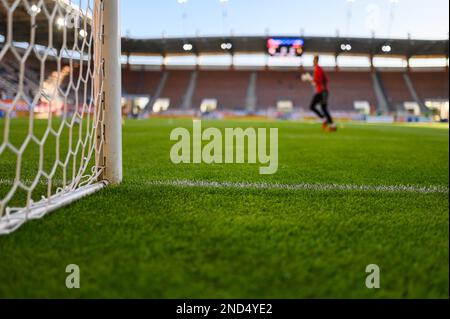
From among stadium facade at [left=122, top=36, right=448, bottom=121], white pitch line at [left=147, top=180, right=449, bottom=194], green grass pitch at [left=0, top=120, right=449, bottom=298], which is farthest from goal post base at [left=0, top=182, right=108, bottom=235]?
stadium facade at [left=122, top=36, right=448, bottom=121]

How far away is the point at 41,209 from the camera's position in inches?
66.9

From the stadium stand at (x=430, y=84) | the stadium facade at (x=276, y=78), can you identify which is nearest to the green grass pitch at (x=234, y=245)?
the stadium facade at (x=276, y=78)

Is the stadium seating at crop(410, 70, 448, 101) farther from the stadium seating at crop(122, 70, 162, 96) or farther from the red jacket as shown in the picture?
the red jacket

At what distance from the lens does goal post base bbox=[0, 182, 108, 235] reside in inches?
59.0

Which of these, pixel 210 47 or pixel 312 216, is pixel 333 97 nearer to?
pixel 210 47

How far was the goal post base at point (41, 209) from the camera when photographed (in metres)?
1.50

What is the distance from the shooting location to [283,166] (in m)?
3.72

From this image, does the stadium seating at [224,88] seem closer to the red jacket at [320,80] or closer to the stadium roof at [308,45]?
the stadium roof at [308,45]

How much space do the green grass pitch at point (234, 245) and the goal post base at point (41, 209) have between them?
0.12 ft

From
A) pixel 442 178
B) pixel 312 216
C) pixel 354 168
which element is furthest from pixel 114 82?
pixel 442 178

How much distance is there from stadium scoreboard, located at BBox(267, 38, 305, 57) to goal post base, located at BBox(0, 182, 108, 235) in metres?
29.5

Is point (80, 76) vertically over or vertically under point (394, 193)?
over

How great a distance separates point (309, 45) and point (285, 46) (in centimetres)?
264
